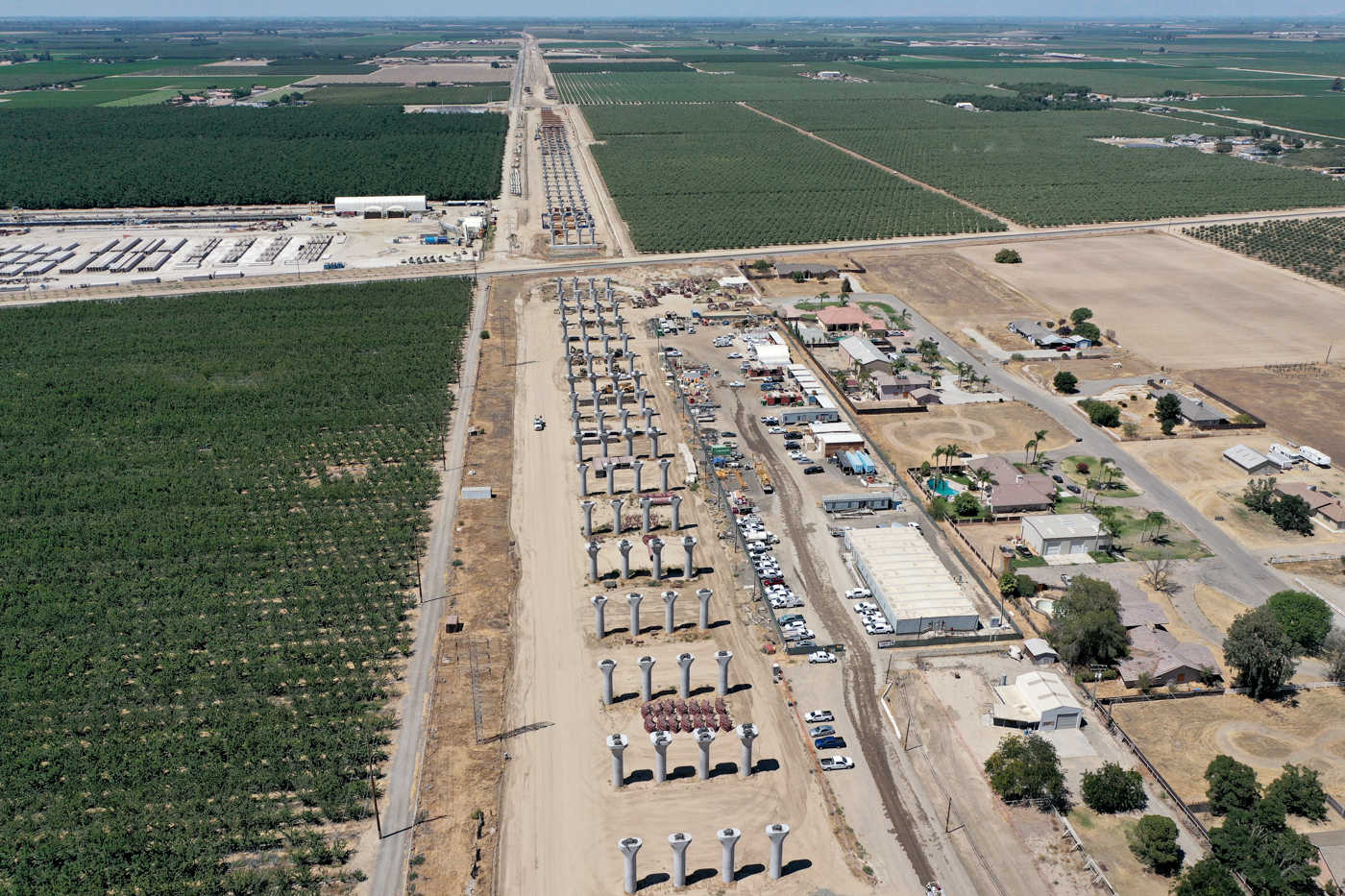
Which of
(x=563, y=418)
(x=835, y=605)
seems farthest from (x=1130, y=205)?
(x=835, y=605)

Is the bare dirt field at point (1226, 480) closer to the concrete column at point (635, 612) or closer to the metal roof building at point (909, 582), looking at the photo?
the metal roof building at point (909, 582)

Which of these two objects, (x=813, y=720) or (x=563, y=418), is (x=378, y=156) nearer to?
(x=563, y=418)

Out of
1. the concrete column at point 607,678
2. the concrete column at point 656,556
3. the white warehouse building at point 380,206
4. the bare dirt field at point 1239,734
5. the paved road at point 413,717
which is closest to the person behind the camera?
the paved road at point 413,717

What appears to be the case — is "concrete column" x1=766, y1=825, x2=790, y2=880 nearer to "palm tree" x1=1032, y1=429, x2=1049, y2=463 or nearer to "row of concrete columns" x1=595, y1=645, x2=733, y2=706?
"row of concrete columns" x1=595, y1=645, x2=733, y2=706

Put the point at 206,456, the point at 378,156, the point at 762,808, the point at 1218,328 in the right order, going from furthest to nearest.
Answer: the point at 378,156
the point at 1218,328
the point at 206,456
the point at 762,808

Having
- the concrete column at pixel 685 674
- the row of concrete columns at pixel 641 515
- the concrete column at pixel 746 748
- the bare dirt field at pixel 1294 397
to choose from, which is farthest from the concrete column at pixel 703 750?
the bare dirt field at pixel 1294 397

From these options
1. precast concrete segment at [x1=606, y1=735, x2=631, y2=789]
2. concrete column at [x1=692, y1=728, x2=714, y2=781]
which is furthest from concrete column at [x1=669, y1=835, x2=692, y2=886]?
precast concrete segment at [x1=606, y1=735, x2=631, y2=789]
